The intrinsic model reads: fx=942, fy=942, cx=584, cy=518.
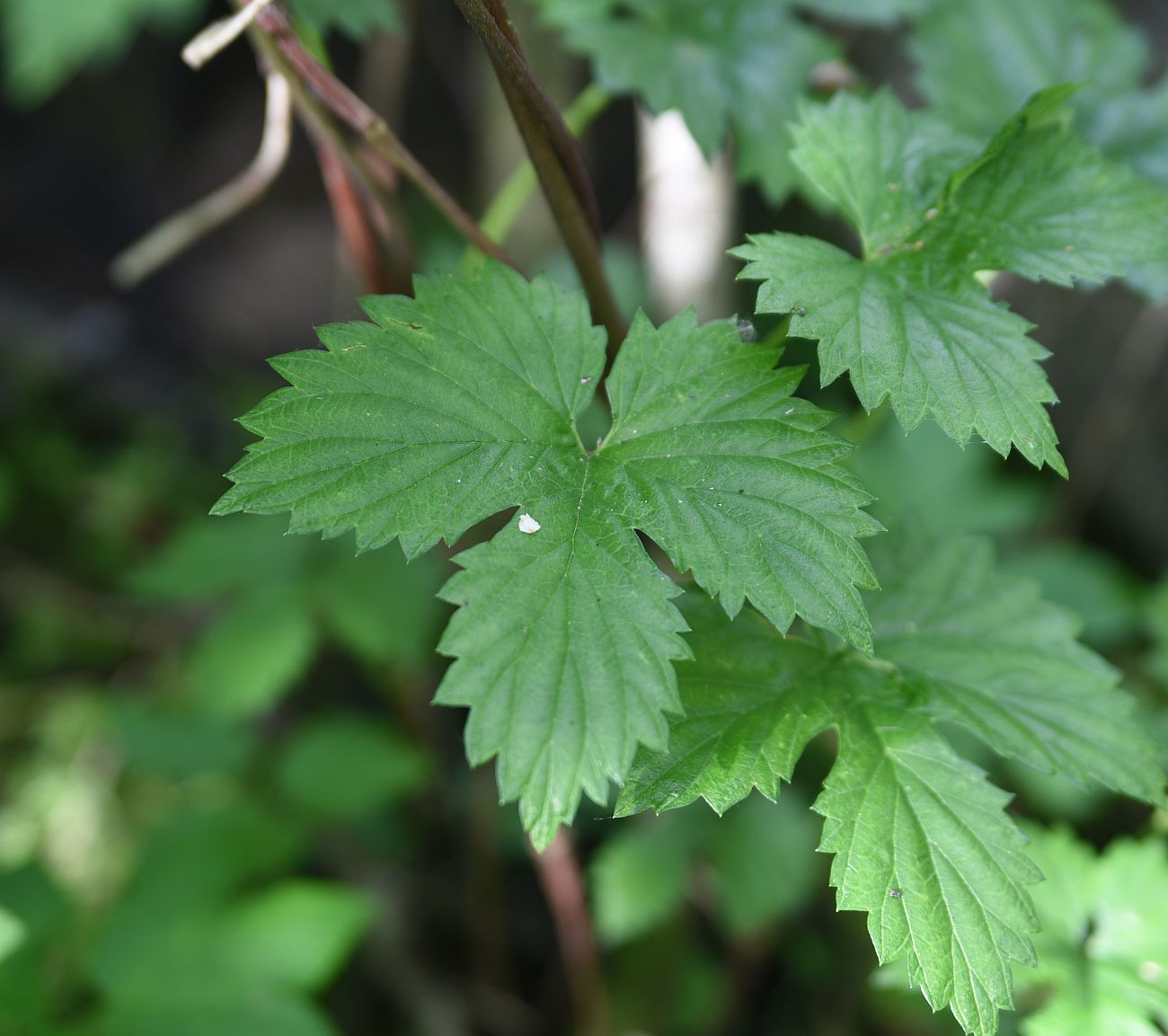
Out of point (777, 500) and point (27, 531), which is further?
point (27, 531)

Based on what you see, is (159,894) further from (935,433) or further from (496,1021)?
(935,433)

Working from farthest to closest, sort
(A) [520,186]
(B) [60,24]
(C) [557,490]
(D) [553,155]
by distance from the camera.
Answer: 1. (B) [60,24]
2. (A) [520,186]
3. (D) [553,155]
4. (C) [557,490]

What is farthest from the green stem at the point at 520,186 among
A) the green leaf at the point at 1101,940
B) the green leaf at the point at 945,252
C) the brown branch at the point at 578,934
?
the green leaf at the point at 1101,940

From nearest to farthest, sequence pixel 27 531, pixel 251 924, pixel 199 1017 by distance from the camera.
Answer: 1. pixel 199 1017
2. pixel 251 924
3. pixel 27 531

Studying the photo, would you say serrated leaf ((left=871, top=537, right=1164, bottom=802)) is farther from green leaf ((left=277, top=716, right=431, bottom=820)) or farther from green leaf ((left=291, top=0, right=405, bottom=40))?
green leaf ((left=277, top=716, right=431, bottom=820))

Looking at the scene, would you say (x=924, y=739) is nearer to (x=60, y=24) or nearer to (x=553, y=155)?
(x=553, y=155)

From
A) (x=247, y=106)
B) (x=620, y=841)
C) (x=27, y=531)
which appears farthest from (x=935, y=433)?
(x=247, y=106)

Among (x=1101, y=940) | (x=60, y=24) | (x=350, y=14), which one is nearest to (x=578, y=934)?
(x=1101, y=940)

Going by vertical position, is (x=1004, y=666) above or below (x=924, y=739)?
below
